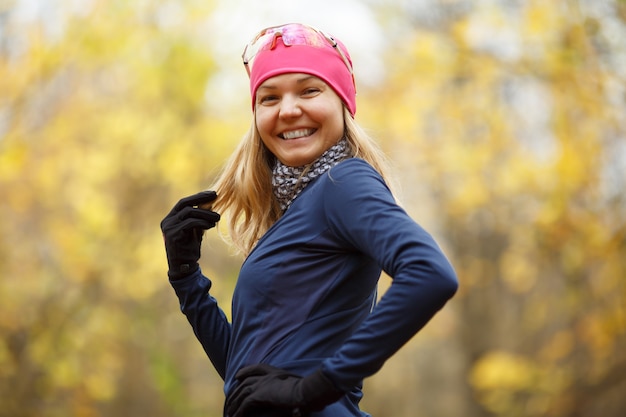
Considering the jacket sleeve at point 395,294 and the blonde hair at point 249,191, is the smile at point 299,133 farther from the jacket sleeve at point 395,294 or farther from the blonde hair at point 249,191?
the jacket sleeve at point 395,294

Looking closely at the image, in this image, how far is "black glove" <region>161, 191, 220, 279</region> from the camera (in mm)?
2420

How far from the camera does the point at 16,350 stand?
9.70m

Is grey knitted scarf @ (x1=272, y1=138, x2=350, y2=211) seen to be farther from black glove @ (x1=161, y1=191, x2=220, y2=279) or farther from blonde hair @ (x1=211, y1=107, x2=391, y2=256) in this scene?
black glove @ (x1=161, y1=191, x2=220, y2=279)

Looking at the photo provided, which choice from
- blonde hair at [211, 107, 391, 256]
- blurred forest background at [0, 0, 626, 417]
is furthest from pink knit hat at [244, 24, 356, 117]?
blurred forest background at [0, 0, 626, 417]

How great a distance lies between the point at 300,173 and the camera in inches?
90.7

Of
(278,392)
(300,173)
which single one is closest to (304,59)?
(300,173)

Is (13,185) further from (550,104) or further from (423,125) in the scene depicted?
(550,104)

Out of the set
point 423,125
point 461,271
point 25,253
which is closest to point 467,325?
point 461,271

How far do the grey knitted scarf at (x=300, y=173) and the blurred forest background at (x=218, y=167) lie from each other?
537 cm

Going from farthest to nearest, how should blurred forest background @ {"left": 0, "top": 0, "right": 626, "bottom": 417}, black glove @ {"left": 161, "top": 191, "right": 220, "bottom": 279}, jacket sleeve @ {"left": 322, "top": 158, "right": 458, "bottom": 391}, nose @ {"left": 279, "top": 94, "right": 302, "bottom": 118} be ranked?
blurred forest background @ {"left": 0, "top": 0, "right": 626, "bottom": 417}, black glove @ {"left": 161, "top": 191, "right": 220, "bottom": 279}, nose @ {"left": 279, "top": 94, "right": 302, "bottom": 118}, jacket sleeve @ {"left": 322, "top": 158, "right": 458, "bottom": 391}

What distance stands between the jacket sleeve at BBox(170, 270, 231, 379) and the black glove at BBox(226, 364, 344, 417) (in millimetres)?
433

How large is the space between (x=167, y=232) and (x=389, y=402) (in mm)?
16705

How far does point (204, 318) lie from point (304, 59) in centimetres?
84

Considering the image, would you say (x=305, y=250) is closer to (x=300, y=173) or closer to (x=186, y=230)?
(x=300, y=173)
